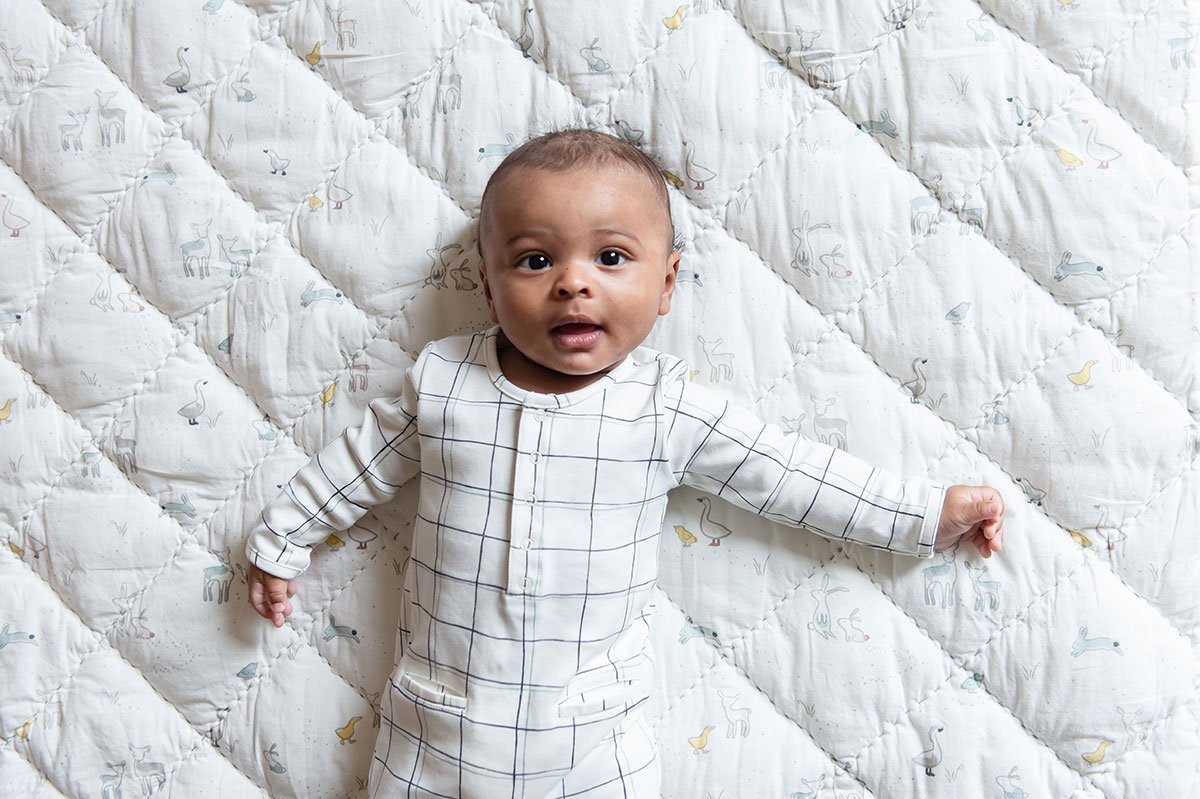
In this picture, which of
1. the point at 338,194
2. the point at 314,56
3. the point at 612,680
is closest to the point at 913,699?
the point at 612,680

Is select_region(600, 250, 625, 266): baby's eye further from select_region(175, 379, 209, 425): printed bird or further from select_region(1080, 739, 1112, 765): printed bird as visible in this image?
select_region(1080, 739, 1112, 765): printed bird

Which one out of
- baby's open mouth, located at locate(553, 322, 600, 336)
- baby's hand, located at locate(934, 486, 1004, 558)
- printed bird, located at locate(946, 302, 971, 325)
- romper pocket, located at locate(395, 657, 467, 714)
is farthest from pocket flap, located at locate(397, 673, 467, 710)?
printed bird, located at locate(946, 302, 971, 325)

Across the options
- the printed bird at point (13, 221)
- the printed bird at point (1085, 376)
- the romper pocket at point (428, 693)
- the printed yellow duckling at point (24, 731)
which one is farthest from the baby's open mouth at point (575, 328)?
the printed yellow duckling at point (24, 731)

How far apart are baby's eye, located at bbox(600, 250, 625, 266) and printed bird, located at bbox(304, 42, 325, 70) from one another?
1.21 ft

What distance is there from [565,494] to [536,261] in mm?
202

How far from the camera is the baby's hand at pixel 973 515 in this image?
0.81m

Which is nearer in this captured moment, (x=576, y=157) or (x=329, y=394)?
(x=576, y=157)

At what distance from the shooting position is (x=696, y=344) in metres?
0.87

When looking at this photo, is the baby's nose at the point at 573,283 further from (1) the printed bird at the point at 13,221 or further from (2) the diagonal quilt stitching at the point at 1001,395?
(1) the printed bird at the point at 13,221

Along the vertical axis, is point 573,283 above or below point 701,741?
above

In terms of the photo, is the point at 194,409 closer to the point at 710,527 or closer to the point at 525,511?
the point at 525,511

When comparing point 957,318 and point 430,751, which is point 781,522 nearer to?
point 957,318

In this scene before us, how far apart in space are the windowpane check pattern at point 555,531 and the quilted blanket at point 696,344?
2.1 inches

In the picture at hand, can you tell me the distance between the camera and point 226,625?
36.4 inches
